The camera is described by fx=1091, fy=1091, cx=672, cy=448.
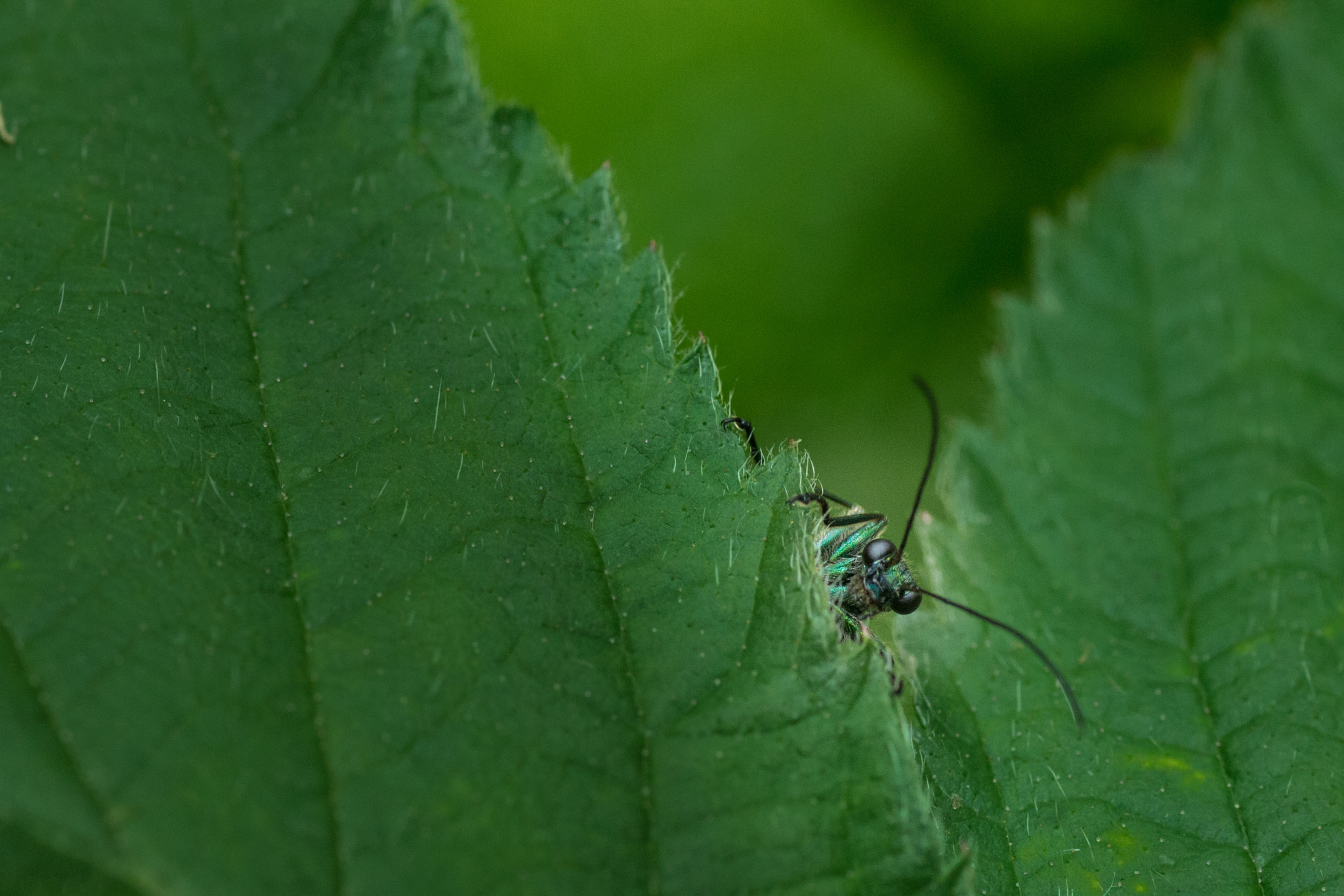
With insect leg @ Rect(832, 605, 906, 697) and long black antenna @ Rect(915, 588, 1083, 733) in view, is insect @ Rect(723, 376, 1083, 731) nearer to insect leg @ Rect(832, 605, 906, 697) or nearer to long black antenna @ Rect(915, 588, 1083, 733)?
long black antenna @ Rect(915, 588, 1083, 733)

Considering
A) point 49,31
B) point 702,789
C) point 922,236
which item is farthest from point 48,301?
point 922,236

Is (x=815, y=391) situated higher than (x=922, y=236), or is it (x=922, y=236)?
(x=922, y=236)

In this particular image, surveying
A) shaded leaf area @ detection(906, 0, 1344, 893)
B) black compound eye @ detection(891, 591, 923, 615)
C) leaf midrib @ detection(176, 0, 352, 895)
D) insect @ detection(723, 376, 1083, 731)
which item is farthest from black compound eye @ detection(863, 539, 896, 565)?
leaf midrib @ detection(176, 0, 352, 895)

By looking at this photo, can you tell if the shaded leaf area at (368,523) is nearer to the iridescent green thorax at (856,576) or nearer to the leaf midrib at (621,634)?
the leaf midrib at (621,634)

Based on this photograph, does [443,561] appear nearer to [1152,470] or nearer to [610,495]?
[610,495]

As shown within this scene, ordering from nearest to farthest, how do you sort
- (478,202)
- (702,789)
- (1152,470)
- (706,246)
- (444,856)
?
(444,856) < (702,789) < (478,202) < (1152,470) < (706,246)

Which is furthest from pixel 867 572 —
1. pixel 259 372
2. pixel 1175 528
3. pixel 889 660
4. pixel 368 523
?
pixel 259 372
